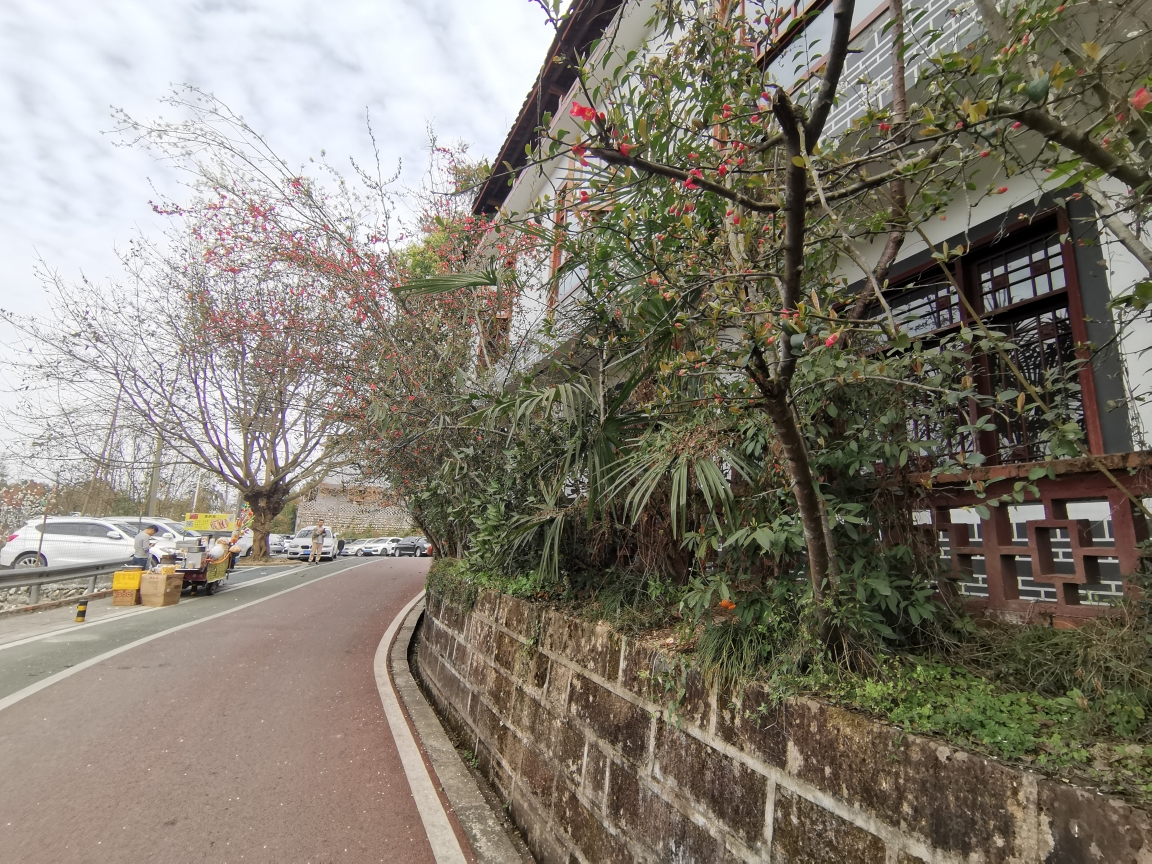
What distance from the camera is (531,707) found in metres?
4.18

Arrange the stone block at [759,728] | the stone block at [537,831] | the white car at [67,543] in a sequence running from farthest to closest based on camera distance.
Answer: the white car at [67,543], the stone block at [537,831], the stone block at [759,728]

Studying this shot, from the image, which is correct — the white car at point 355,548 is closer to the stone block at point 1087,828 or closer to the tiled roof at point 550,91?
the tiled roof at point 550,91

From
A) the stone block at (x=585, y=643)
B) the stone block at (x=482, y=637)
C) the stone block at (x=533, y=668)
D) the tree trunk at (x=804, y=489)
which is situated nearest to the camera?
the tree trunk at (x=804, y=489)

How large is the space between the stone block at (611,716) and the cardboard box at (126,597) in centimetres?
1208

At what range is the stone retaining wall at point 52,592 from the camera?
11.7 m

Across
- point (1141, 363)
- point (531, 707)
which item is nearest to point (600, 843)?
point (531, 707)

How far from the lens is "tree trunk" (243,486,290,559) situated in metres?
23.1

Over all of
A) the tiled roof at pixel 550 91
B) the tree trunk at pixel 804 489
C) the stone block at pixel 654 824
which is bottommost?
the stone block at pixel 654 824

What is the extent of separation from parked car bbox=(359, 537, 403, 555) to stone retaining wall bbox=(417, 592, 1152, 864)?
34275 millimetres

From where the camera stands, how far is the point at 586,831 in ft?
10.6

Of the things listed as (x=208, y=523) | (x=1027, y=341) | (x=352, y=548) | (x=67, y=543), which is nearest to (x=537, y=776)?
(x=1027, y=341)

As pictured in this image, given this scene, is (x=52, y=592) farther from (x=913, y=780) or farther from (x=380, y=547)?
(x=380, y=547)

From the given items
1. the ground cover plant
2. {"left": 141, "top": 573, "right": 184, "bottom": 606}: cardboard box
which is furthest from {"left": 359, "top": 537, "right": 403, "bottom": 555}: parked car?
the ground cover plant

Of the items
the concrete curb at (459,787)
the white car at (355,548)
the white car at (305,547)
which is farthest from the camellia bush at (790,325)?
the white car at (355,548)
